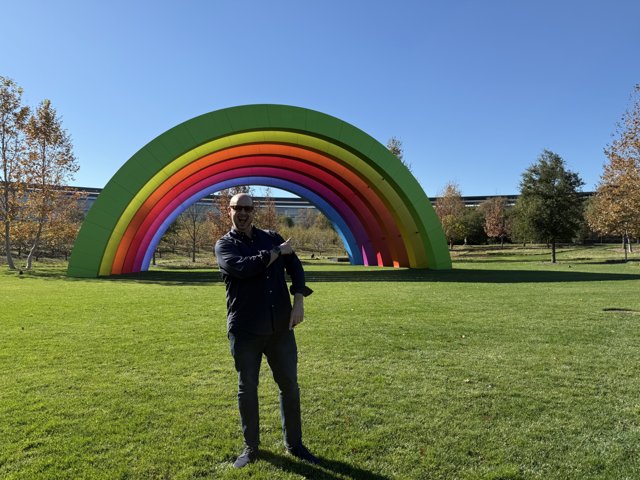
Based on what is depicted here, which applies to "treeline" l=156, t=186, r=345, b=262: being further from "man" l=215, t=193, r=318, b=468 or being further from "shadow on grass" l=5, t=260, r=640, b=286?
"man" l=215, t=193, r=318, b=468

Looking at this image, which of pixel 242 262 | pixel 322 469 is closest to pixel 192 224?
pixel 242 262

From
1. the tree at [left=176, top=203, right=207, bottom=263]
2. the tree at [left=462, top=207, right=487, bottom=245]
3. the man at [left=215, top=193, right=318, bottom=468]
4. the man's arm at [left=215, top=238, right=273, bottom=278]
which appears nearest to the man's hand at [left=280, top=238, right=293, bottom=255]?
the man at [left=215, top=193, right=318, bottom=468]

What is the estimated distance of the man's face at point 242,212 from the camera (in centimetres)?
365

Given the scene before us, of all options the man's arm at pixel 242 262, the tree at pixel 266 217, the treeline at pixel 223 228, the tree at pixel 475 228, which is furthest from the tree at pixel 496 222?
the man's arm at pixel 242 262

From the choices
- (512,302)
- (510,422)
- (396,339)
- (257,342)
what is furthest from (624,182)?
(257,342)

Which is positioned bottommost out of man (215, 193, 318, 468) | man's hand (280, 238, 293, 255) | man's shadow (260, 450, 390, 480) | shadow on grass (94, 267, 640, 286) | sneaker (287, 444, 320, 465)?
man's shadow (260, 450, 390, 480)

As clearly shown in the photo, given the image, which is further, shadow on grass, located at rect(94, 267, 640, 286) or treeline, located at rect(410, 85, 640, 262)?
treeline, located at rect(410, 85, 640, 262)

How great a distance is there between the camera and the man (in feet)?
11.4

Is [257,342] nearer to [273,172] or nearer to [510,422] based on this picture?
[510,422]

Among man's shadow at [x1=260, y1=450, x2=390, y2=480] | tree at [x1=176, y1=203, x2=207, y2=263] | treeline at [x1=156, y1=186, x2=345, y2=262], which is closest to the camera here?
man's shadow at [x1=260, y1=450, x2=390, y2=480]

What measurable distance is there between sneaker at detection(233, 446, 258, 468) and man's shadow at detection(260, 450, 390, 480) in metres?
0.08

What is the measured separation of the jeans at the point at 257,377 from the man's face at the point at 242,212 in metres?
0.88

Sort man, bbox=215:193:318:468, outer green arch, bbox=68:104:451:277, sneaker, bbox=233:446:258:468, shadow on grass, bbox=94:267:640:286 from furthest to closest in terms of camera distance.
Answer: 1. shadow on grass, bbox=94:267:640:286
2. outer green arch, bbox=68:104:451:277
3. man, bbox=215:193:318:468
4. sneaker, bbox=233:446:258:468

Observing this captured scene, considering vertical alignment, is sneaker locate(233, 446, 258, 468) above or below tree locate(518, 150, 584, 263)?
below
